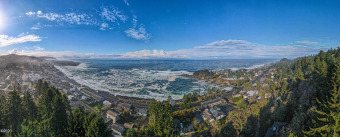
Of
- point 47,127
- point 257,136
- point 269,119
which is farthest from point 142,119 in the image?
point 269,119

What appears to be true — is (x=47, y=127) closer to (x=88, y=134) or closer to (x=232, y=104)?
(x=88, y=134)

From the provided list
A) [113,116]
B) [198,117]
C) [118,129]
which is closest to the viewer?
[118,129]

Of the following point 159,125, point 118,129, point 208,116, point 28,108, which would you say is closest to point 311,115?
point 208,116

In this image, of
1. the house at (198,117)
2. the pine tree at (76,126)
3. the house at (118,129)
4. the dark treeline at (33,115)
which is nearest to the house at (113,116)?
the house at (118,129)

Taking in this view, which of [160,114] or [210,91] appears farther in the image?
[210,91]

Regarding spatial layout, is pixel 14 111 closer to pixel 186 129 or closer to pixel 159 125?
pixel 159 125

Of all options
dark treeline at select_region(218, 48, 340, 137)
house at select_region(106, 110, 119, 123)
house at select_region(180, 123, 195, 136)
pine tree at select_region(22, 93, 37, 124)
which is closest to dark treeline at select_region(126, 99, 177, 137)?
house at select_region(180, 123, 195, 136)

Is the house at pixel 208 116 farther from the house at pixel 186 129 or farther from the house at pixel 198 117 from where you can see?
the house at pixel 186 129

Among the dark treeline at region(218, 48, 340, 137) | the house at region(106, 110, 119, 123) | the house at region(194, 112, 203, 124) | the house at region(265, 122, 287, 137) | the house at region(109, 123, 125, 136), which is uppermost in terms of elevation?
the dark treeline at region(218, 48, 340, 137)

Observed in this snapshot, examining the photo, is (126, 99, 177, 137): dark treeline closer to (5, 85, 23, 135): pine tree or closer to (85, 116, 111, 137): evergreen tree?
(85, 116, 111, 137): evergreen tree

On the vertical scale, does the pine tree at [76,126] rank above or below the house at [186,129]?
above

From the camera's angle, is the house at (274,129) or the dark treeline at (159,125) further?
the dark treeline at (159,125)
